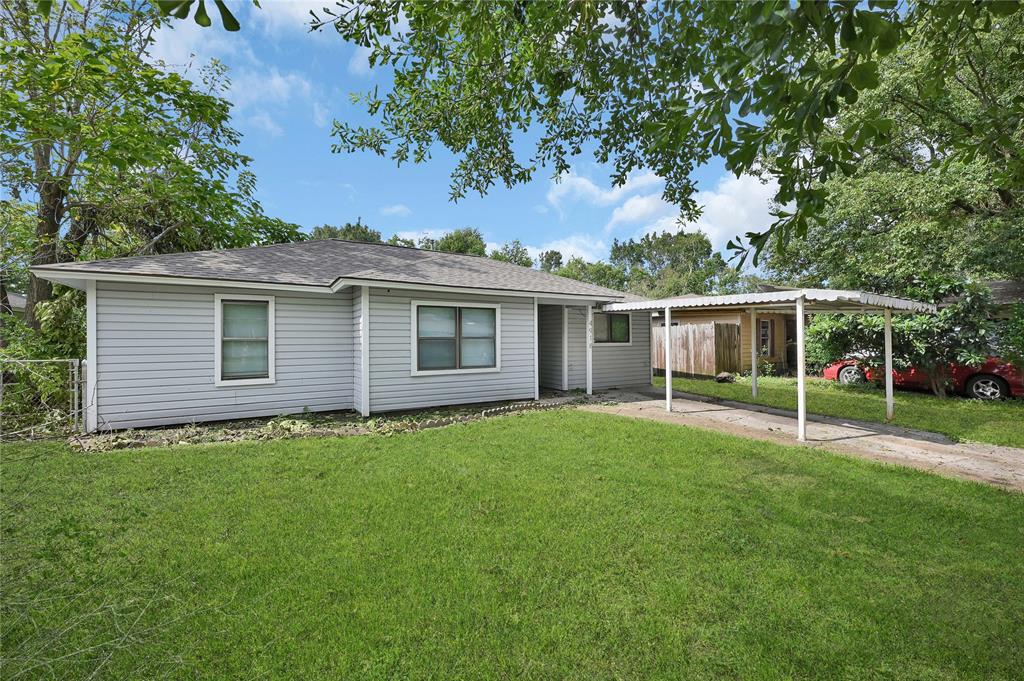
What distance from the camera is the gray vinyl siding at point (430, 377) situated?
8633 mm

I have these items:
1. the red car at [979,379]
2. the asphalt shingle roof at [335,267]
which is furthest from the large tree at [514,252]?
the red car at [979,379]

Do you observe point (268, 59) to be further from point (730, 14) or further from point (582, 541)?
point (582, 541)

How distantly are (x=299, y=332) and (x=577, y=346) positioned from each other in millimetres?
6882

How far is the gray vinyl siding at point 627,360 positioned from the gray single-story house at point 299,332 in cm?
90

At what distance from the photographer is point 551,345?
41.3 feet

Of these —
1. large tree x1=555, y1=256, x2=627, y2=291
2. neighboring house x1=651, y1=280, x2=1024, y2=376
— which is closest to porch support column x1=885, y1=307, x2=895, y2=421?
neighboring house x1=651, y1=280, x2=1024, y2=376

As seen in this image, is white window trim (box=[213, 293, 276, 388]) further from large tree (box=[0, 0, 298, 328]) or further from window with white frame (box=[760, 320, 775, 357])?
window with white frame (box=[760, 320, 775, 357])

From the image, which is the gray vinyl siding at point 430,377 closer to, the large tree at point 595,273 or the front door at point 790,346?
the front door at point 790,346

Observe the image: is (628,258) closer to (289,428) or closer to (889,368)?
(889,368)

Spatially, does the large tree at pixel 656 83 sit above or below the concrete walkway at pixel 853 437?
above

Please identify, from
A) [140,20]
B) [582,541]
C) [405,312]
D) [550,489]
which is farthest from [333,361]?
[140,20]

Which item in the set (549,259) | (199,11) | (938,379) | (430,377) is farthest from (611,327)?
(549,259)

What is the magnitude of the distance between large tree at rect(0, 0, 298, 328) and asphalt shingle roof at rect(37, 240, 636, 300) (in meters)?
1.94

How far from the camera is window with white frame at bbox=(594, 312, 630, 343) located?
493 inches
